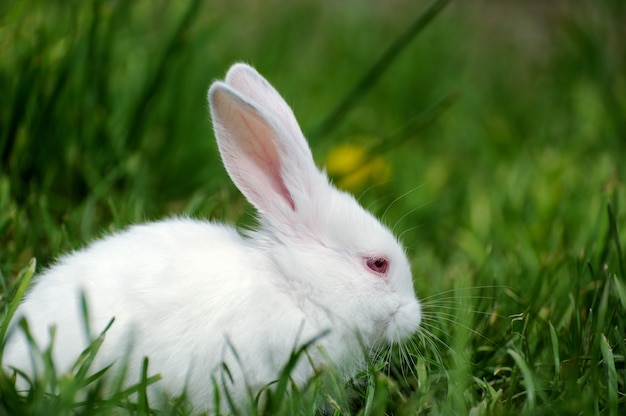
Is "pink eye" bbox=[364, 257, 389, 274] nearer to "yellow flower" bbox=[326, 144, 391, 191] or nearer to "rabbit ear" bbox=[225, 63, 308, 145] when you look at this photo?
"rabbit ear" bbox=[225, 63, 308, 145]

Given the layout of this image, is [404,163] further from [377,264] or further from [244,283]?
[244,283]

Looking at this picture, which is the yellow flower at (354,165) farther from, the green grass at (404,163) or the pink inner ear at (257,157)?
the pink inner ear at (257,157)

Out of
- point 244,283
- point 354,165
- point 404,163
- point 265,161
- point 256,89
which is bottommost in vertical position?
point 404,163

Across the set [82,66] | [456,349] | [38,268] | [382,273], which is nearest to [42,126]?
[82,66]

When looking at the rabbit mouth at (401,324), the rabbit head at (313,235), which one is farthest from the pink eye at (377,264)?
the rabbit mouth at (401,324)

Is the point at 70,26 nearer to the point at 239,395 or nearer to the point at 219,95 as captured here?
the point at 219,95

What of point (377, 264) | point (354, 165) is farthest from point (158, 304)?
point (354, 165)
